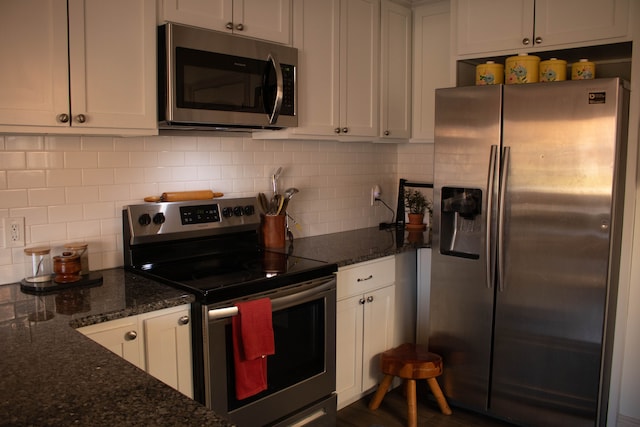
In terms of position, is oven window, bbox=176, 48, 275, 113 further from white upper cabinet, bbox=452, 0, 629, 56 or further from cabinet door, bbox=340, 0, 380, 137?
white upper cabinet, bbox=452, 0, 629, 56

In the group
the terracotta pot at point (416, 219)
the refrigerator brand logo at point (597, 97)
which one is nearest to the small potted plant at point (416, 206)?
the terracotta pot at point (416, 219)

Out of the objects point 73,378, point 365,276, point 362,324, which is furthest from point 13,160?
point 362,324

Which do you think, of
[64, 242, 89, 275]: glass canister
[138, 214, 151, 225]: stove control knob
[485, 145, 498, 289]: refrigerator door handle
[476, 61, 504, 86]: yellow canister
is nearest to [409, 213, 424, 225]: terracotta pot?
[485, 145, 498, 289]: refrigerator door handle

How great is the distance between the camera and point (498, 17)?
123 inches

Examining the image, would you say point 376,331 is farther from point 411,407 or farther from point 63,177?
point 63,177

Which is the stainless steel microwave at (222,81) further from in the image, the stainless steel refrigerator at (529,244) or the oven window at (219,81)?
the stainless steel refrigerator at (529,244)

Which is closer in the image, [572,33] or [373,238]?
[572,33]

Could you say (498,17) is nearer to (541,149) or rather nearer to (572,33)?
(572,33)

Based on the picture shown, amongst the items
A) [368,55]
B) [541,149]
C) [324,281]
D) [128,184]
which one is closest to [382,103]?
[368,55]

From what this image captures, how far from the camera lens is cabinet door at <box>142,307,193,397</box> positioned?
2057 mm

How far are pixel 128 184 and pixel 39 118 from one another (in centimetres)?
61

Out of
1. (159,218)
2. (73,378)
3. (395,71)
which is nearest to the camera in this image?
(73,378)

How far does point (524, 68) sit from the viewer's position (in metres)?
3.00

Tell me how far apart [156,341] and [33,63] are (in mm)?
1097
